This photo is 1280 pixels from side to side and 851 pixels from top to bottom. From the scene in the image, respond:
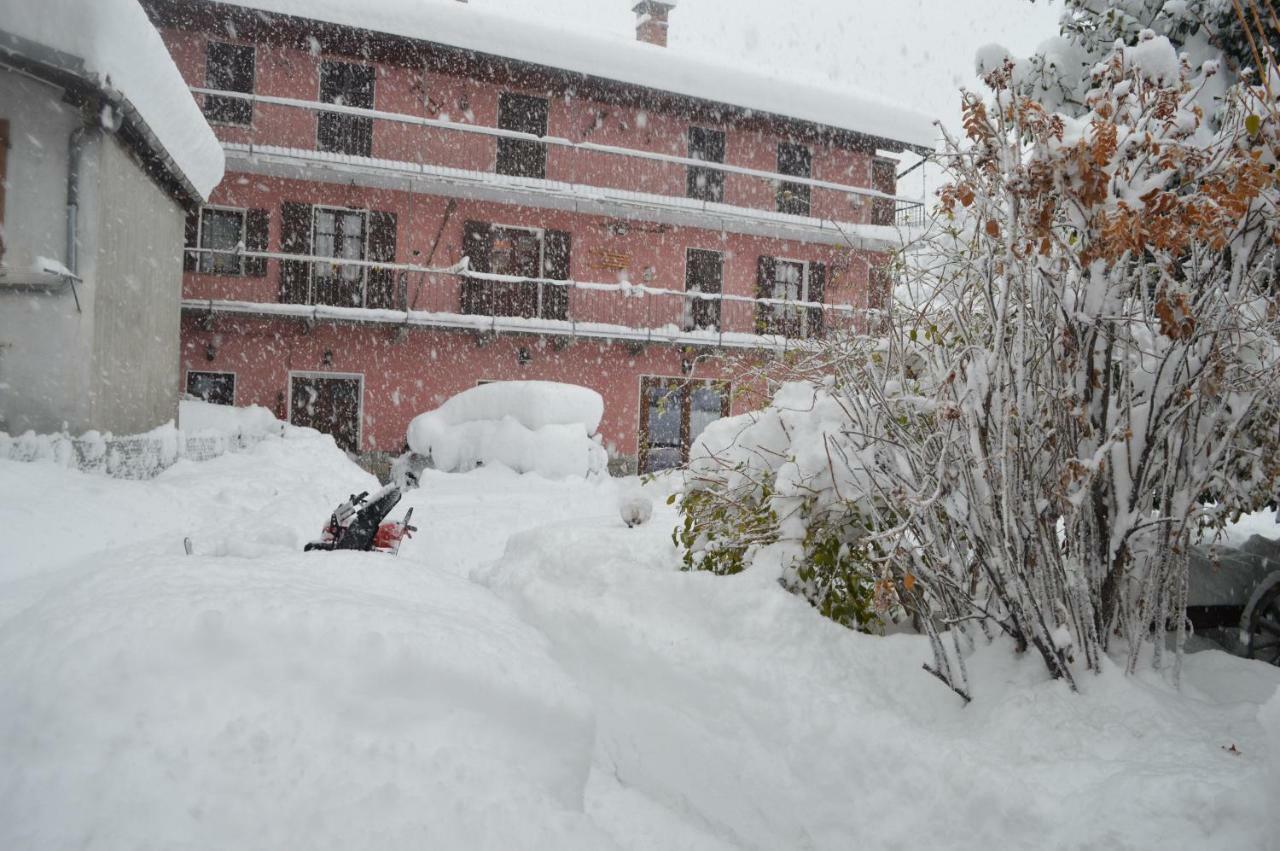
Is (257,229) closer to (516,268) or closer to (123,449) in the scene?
(516,268)

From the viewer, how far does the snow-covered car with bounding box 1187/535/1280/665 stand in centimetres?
500

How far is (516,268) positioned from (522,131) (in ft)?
11.0

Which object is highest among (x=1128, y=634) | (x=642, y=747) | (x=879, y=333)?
(x=879, y=333)

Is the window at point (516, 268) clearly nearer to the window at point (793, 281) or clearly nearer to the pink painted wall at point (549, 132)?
the pink painted wall at point (549, 132)

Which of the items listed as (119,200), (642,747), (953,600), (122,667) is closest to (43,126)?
(119,200)

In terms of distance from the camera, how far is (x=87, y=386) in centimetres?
816

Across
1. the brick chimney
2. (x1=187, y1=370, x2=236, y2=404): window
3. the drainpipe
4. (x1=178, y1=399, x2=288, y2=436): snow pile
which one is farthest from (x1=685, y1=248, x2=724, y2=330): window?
the drainpipe

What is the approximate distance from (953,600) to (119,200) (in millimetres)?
9447

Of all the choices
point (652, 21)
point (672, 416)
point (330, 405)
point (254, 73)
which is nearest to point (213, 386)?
point (330, 405)

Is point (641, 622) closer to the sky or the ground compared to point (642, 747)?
closer to the sky

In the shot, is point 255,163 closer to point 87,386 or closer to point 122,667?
point 87,386

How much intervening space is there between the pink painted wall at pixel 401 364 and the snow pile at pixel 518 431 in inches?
117

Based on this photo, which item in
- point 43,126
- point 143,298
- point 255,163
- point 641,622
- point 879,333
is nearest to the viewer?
point 641,622

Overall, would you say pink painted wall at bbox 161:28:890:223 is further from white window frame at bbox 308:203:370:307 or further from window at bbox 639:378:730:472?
window at bbox 639:378:730:472
